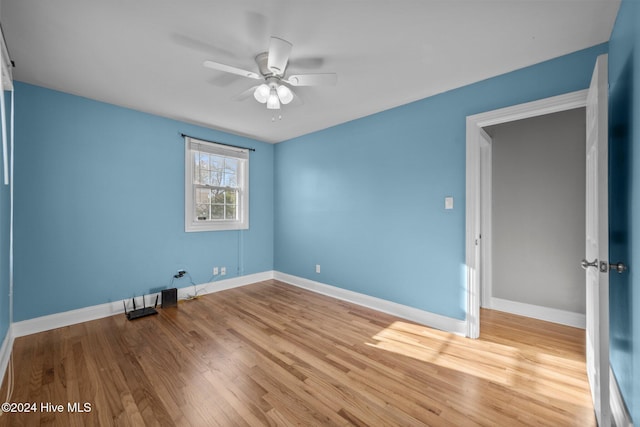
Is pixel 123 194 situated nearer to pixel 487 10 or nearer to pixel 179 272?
pixel 179 272

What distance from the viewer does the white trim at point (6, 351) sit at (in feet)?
6.59

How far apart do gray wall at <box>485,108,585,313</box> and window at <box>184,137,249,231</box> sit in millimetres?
3653

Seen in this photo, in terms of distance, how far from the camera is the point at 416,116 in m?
3.02

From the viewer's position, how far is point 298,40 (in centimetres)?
196

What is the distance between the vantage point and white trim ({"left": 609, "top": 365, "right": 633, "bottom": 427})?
138 centimetres

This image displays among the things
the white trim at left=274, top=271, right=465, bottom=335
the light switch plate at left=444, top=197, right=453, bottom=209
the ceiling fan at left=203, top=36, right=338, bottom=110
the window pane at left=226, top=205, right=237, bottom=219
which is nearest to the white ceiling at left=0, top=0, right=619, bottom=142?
the ceiling fan at left=203, top=36, right=338, bottom=110

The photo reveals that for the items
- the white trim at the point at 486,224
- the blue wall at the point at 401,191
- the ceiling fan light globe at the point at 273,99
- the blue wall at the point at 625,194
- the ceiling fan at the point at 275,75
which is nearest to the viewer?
the blue wall at the point at 625,194

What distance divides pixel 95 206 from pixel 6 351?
58.6 inches

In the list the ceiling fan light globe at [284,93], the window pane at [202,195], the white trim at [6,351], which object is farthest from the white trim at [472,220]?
the white trim at [6,351]

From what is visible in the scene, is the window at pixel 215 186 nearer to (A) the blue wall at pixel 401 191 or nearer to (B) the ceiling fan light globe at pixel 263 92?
(A) the blue wall at pixel 401 191

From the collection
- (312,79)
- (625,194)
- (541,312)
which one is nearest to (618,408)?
(625,194)

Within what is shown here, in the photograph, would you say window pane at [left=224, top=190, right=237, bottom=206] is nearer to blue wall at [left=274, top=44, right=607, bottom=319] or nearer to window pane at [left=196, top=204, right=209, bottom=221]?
window pane at [left=196, top=204, right=209, bottom=221]

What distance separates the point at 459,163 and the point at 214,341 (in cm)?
297

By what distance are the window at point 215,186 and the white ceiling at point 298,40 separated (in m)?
1.17
